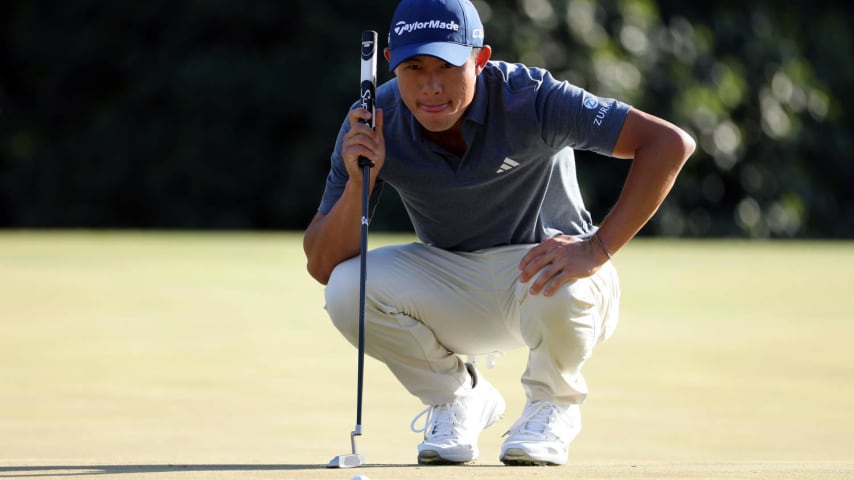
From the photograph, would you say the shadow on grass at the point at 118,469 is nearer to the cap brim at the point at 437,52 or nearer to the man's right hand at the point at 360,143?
the man's right hand at the point at 360,143

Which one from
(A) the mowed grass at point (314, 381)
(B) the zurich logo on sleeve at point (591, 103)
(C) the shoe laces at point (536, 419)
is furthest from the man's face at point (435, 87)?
(A) the mowed grass at point (314, 381)

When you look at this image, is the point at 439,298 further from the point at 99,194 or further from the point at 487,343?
the point at 99,194

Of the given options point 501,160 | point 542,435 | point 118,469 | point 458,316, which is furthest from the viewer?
point 458,316

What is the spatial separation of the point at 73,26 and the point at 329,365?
1650 centimetres

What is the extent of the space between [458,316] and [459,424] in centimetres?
34

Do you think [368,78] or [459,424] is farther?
[459,424]

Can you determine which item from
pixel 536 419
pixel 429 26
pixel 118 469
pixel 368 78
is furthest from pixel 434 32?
pixel 118 469

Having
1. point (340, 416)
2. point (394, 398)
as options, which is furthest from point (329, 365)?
point (340, 416)

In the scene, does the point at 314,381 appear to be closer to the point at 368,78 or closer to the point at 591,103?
the point at 368,78

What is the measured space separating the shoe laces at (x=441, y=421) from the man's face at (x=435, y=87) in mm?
818

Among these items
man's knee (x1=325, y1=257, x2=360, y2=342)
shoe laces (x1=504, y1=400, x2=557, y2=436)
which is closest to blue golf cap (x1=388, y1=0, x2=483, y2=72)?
man's knee (x1=325, y1=257, x2=360, y2=342)

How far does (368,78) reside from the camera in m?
3.74

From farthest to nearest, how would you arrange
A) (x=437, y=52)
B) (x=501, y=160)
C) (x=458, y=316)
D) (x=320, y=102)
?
(x=320, y=102)
(x=458, y=316)
(x=501, y=160)
(x=437, y=52)

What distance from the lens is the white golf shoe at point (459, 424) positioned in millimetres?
3725
